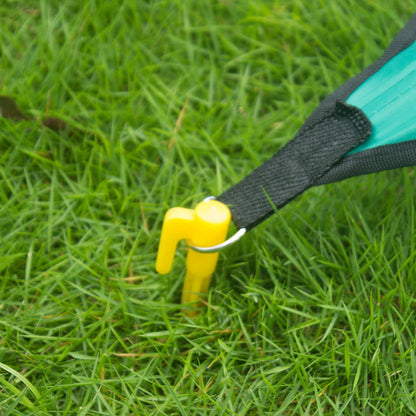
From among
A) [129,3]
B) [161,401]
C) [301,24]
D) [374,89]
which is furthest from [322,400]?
[129,3]

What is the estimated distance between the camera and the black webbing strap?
40.9 inches

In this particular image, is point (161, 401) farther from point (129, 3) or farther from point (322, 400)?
point (129, 3)

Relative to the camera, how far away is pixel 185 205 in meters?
1.46

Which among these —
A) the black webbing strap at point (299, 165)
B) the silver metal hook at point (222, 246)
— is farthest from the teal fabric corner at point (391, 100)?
the silver metal hook at point (222, 246)

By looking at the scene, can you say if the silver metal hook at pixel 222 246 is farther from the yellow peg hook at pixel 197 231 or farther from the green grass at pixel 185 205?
the green grass at pixel 185 205

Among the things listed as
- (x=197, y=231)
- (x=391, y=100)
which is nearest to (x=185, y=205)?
(x=197, y=231)

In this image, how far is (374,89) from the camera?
1097mm

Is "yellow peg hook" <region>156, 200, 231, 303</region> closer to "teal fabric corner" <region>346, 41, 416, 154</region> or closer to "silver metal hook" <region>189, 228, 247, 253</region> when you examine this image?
"silver metal hook" <region>189, 228, 247, 253</region>

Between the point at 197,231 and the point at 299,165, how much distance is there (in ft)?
0.88

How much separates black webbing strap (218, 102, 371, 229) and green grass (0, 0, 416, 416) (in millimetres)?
137

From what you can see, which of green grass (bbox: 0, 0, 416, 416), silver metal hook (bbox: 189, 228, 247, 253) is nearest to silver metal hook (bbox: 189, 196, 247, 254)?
silver metal hook (bbox: 189, 228, 247, 253)

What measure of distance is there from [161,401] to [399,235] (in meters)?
0.77

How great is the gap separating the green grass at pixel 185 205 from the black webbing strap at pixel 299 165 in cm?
14

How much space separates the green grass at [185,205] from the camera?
1154 mm
